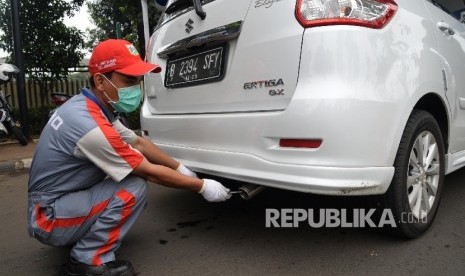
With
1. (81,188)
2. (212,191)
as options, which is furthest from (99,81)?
(212,191)

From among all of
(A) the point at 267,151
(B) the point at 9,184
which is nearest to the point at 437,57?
(A) the point at 267,151

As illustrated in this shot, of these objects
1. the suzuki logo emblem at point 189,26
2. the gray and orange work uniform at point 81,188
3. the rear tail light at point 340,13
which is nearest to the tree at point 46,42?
the suzuki logo emblem at point 189,26

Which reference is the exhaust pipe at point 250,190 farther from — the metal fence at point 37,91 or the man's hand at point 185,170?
the metal fence at point 37,91

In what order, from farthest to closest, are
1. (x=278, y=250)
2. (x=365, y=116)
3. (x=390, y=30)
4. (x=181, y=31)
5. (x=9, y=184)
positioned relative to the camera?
(x=9, y=184) < (x=181, y=31) < (x=278, y=250) < (x=390, y=30) < (x=365, y=116)

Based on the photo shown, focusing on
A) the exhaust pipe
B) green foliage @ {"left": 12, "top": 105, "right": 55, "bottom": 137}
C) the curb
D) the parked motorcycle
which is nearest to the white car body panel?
the exhaust pipe

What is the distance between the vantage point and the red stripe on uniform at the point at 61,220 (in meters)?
1.91

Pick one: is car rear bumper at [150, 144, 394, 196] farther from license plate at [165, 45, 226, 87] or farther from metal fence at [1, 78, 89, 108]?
metal fence at [1, 78, 89, 108]

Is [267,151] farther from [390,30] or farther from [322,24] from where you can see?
[390,30]

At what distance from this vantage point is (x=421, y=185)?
2.20 metres

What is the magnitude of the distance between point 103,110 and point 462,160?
217 centimetres

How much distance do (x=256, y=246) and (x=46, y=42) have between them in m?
6.56

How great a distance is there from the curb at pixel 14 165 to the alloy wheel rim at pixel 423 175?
4.52 meters

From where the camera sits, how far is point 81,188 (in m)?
1.98

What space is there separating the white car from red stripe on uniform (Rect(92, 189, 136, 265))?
1.48 feet
